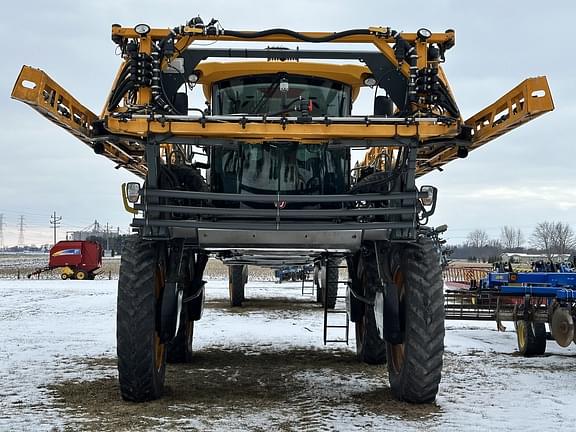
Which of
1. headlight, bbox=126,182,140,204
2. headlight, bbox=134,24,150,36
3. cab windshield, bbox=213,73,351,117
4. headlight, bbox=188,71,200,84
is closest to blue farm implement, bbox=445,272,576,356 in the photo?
cab windshield, bbox=213,73,351,117

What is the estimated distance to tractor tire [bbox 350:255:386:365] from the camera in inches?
320

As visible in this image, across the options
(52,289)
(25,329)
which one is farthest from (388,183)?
(52,289)

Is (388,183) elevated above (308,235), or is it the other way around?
(388,183)

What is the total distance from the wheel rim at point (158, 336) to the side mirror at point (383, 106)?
104 inches

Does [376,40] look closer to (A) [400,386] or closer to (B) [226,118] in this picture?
(B) [226,118]

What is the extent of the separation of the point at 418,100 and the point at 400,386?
2.67 meters

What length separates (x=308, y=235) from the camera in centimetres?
598

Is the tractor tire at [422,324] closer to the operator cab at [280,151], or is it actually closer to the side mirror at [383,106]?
the operator cab at [280,151]

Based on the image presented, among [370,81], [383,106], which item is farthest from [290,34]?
[383,106]

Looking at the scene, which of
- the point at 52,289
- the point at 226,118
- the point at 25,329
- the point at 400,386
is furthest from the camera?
the point at 52,289

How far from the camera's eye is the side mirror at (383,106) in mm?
6574

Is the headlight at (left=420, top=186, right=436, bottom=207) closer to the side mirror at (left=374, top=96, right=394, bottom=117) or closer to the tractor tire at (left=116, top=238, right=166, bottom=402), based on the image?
the side mirror at (left=374, top=96, right=394, bottom=117)

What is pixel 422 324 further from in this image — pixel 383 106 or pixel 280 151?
pixel 383 106

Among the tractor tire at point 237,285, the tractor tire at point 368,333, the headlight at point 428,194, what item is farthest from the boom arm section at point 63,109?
the tractor tire at point 237,285
